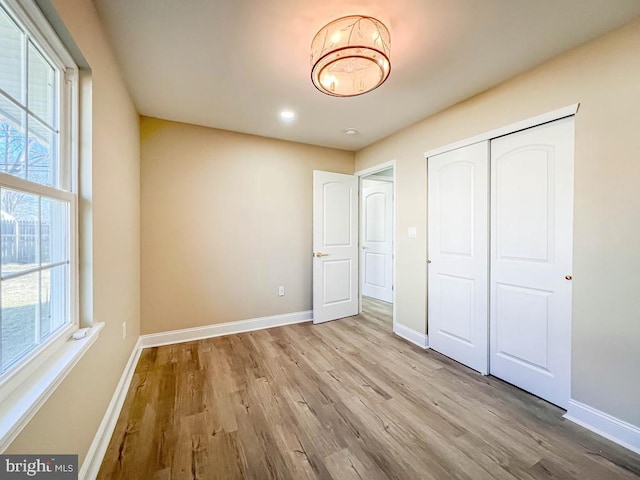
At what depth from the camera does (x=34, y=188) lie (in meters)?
0.99

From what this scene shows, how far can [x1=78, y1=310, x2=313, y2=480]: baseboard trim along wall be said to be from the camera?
1.33 meters

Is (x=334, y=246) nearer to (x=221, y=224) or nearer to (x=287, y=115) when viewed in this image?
(x=221, y=224)

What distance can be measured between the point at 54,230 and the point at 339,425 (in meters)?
1.88

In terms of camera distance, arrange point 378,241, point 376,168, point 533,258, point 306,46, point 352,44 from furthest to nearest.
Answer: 1. point 378,241
2. point 376,168
3. point 533,258
4. point 306,46
5. point 352,44

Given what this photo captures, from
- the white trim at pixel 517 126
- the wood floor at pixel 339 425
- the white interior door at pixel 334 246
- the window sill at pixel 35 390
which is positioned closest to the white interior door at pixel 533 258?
the white trim at pixel 517 126

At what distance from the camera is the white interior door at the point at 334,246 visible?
3.54 meters

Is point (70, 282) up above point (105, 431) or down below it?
above

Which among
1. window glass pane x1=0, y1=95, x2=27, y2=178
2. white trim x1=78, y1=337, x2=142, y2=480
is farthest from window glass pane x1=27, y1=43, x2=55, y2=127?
white trim x1=78, y1=337, x2=142, y2=480

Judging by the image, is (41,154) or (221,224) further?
(221,224)

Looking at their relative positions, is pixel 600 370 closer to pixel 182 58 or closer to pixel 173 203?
pixel 182 58

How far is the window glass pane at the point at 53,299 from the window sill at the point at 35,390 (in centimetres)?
10

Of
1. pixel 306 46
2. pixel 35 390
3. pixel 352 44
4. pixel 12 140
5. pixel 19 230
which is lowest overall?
pixel 35 390

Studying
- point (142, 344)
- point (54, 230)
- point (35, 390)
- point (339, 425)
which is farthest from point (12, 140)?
point (142, 344)

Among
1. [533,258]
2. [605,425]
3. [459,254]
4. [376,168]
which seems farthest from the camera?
[376,168]
